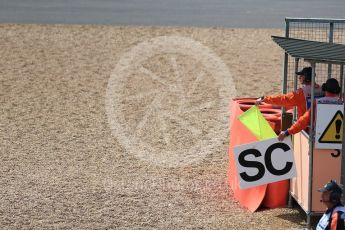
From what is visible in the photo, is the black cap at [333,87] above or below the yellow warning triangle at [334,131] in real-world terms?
above

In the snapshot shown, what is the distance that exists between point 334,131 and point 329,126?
0.27 ft

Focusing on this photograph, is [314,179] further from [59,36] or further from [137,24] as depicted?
[137,24]

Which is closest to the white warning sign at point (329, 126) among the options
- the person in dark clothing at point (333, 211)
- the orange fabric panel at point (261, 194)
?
the orange fabric panel at point (261, 194)

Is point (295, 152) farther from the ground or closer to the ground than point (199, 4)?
closer to the ground

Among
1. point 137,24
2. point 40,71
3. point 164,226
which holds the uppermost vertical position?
point 137,24

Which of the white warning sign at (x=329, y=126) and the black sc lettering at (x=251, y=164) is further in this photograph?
the black sc lettering at (x=251, y=164)

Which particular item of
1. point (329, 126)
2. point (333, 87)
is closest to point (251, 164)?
point (329, 126)

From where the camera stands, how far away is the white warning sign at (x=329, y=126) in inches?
344

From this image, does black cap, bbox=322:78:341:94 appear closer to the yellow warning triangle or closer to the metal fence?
the yellow warning triangle

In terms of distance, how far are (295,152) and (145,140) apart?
3.87m

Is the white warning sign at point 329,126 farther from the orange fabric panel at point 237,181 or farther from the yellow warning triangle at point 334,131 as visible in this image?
the orange fabric panel at point 237,181

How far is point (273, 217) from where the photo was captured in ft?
30.9

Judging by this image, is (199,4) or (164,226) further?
(199,4)

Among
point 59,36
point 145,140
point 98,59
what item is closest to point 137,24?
point 59,36
